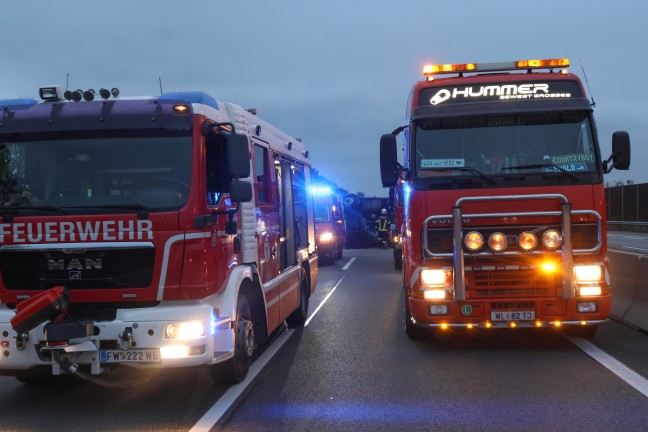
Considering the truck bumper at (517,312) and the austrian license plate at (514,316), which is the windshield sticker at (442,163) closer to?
the truck bumper at (517,312)

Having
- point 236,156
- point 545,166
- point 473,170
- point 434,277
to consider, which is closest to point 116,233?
point 236,156

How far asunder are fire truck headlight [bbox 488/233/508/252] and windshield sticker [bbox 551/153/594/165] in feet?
3.52

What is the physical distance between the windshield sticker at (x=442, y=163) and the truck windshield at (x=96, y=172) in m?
3.10

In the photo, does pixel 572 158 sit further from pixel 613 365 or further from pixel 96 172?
pixel 96 172

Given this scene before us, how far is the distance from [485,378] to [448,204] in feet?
6.65

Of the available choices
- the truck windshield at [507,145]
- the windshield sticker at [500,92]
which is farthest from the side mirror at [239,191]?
the windshield sticker at [500,92]

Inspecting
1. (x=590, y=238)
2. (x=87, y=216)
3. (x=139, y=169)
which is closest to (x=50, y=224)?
(x=87, y=216)

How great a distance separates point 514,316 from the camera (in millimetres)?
7371

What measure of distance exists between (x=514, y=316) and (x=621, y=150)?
2.34 m

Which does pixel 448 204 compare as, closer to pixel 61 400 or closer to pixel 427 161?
pixel 427 161

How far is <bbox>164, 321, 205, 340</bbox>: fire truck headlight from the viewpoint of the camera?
5371 mm

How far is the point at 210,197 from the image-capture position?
5836 mm

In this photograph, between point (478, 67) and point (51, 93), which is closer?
point (51, 93)

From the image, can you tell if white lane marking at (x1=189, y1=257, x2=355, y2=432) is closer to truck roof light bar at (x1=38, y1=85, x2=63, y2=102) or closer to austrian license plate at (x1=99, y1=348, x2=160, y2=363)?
austrian license plate at (x1=99, y1=348, x2=160, y2=363)
